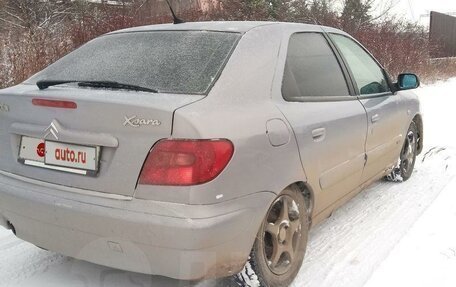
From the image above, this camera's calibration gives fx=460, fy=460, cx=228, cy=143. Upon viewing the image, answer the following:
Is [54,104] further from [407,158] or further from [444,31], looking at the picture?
[444,31]

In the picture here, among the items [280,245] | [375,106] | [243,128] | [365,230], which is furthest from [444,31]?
[243,128]

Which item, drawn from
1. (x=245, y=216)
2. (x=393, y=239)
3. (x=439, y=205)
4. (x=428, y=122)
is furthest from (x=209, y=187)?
(x=428, y=122)

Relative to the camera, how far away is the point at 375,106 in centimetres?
368

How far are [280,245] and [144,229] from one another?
2.96ft

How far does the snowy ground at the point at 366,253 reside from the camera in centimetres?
270

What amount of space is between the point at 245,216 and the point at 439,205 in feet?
8.25

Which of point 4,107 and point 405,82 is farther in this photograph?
point 405,82

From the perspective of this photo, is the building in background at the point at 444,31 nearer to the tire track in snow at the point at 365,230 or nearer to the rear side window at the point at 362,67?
the tire track in snow at the point at 365,230

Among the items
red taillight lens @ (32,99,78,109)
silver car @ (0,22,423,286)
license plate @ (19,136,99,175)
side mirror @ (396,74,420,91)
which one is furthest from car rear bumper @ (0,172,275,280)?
side mirror @ (396,74,420,91)

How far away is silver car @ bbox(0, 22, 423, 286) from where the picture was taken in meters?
2.03

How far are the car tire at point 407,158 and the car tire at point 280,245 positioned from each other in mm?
2325

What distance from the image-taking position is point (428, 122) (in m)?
8.66

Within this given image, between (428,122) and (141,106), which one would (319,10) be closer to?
(428,122)

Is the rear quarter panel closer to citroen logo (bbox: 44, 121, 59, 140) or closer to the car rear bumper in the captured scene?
the car rear bumper
